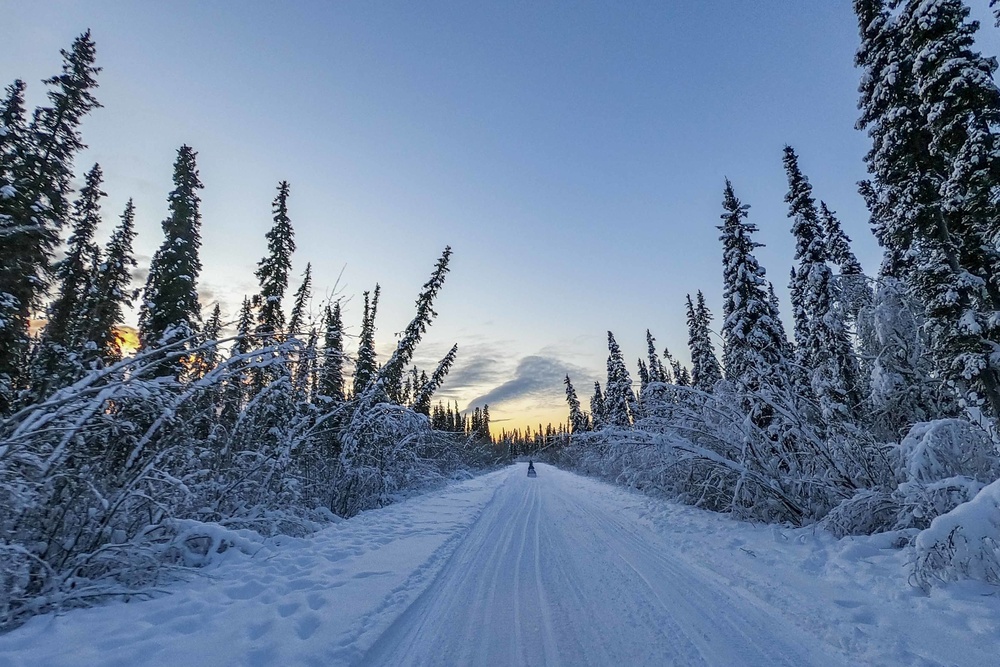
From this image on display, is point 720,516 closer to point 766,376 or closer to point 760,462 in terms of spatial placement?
point 760,462

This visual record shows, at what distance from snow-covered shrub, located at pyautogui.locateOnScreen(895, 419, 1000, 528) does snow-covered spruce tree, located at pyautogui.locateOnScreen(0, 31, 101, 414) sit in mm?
20674

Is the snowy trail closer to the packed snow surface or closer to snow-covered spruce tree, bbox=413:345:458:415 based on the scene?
the packed snow surface

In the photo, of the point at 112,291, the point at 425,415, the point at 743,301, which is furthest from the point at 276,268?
the point at 743,301

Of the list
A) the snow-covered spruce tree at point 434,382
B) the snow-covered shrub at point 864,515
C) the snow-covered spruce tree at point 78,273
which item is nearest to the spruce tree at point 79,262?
the snow-covered spruce tree at point 78,273

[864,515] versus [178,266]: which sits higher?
[178,266]

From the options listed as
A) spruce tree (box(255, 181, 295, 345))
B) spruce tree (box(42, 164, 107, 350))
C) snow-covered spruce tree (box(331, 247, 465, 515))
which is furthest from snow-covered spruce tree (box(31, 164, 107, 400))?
snow-covered spruce tree (box(331, 247, 465, 515))

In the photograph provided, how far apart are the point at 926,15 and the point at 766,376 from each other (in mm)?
10770

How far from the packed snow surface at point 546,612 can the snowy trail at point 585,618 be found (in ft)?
0.06

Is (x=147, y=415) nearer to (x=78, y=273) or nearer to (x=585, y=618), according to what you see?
(x=585, y=618)

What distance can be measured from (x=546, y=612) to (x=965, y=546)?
3729 millimetres

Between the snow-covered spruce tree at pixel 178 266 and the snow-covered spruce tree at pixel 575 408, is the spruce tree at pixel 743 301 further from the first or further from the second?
the snow-covered spruce tree at pixel 575 408

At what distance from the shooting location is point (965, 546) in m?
3.86

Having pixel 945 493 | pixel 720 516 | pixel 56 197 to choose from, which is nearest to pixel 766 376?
pixel 720 516

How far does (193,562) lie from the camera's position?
5.05 meters
